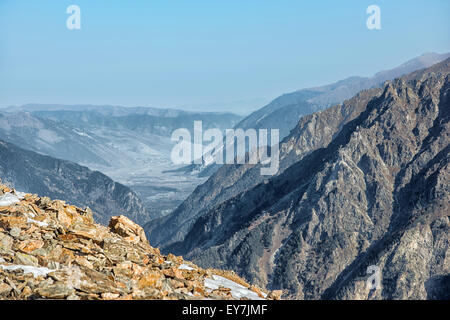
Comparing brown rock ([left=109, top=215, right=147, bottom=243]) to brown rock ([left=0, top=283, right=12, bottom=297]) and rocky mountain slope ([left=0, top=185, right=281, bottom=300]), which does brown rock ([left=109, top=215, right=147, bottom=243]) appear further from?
brown rock ([left=0, top=283, right=12, bottom=297])

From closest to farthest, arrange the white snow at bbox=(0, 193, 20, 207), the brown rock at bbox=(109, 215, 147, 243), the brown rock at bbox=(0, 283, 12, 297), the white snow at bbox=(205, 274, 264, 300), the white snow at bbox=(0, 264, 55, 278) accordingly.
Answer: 1. the brown rock at bbox=(0, 283, 12, 297)
2. the white snow at bbox=(0, 264, 55, 278)
3. the white snow at bbox=(205, 274, 264, 300)
4. the white snow at bbox=(0, 193, 20, 207)
5. the brown rock at bbox=(109, 215, 147, 243)

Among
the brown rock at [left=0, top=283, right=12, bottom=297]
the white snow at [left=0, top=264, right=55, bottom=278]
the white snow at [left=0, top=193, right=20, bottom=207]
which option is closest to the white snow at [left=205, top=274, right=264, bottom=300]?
the white snow at [left=0, top=264, right=55, bottom=278]

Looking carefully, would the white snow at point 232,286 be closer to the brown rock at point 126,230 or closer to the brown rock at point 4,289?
the brown rock at point 126,230

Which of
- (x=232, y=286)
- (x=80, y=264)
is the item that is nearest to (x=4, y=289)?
(x=80, y=264)

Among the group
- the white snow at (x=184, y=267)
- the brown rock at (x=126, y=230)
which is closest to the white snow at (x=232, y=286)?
the white snow at (x=184, y=267)

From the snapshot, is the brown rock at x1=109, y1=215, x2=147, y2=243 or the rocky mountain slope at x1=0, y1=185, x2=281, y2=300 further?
the brown rock at x1=109, y1=215, x2=147, y2=243

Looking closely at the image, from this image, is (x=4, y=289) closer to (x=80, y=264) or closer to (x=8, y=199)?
(x=80, y=264)

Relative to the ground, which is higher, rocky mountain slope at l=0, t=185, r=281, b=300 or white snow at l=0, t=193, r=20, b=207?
white snow at l=0, t=193, r=20, b=207
